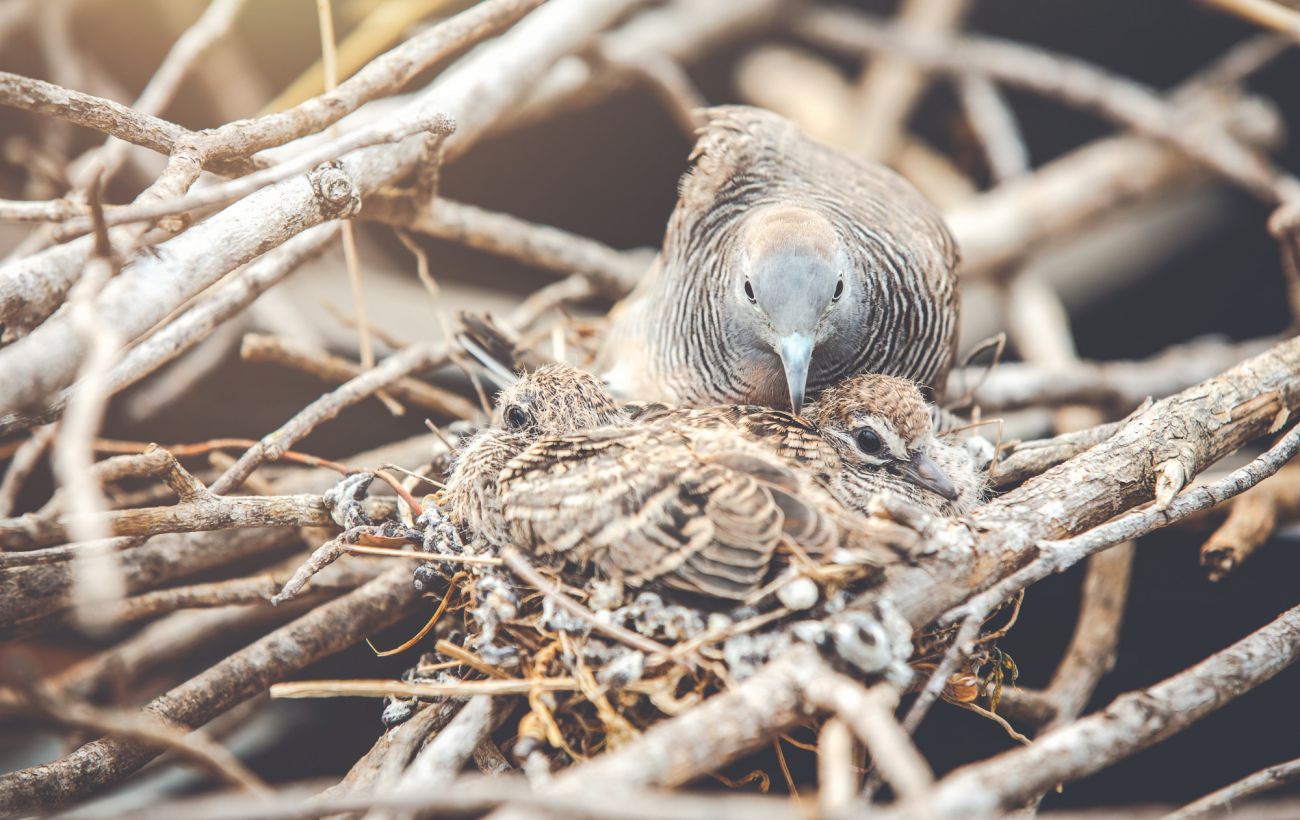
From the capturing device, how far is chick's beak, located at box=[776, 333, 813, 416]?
6.64 feet

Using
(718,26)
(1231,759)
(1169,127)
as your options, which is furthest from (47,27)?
(1231,759)

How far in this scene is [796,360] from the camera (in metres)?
2.04

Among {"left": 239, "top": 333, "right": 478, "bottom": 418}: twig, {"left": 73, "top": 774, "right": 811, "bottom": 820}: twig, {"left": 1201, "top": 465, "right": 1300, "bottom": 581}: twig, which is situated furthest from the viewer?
{"left": 239, "top": 333, "right": 478, "bottom": 418}: twig

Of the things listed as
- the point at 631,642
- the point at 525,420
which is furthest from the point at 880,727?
the point at 525,420

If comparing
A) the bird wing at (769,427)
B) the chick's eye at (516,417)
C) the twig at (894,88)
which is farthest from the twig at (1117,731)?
the twig at (894,88)

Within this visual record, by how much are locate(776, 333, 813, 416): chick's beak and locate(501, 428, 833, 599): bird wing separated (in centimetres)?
24

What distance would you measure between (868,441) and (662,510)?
57 cm

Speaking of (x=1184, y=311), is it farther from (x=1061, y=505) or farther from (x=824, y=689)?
(x=824, y=689)

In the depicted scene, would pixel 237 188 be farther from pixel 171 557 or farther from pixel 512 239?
pixel 512 239

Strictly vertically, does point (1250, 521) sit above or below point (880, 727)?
above

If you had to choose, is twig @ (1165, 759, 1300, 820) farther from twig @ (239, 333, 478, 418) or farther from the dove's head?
twig @ (239, 333, 478, 418)

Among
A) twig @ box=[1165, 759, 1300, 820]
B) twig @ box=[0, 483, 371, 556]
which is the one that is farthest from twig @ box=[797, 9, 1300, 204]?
twig @ box=[0, 483, 371, 556]

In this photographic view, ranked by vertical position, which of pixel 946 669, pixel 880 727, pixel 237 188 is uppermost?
pixel 237 188

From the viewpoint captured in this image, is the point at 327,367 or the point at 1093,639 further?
the point at 327,367
